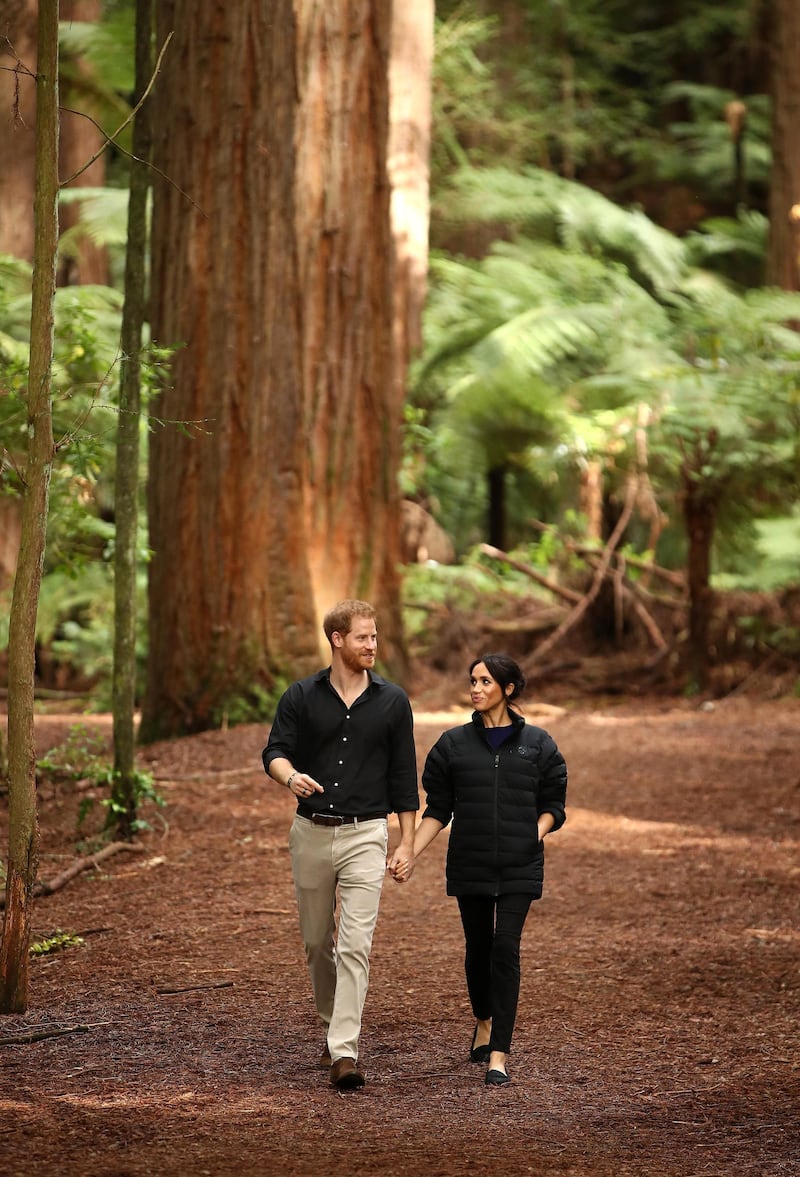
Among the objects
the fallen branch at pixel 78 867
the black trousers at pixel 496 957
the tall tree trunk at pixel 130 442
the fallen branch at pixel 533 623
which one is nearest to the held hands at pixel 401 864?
the black trousers at pixel 496 957

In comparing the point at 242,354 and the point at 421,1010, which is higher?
the point at 242,354

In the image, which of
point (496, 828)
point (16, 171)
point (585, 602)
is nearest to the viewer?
point (496, 828)

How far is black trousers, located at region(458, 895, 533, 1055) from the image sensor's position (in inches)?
175

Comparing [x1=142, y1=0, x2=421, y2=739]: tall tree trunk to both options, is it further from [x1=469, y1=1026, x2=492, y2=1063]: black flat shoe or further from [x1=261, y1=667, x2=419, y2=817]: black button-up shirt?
[x1=469, y1=1026, x2=492, y2=1063]: black flat shoe

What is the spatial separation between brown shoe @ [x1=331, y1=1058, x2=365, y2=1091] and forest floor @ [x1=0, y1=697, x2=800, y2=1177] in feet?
0.13

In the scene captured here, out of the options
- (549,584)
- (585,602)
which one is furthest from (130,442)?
A: (549,584)

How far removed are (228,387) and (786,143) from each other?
37.6ft

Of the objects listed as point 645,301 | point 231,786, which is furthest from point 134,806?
point 645,301

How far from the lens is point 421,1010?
5.17m

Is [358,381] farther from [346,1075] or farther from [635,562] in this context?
[346,1075]

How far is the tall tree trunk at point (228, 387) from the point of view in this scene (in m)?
10.0

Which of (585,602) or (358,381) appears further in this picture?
(585,602)

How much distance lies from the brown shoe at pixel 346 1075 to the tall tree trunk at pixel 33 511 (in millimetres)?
1155

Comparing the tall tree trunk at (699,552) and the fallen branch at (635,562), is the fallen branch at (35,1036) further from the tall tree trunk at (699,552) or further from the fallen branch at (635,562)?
the fallen branch at (635,562)
